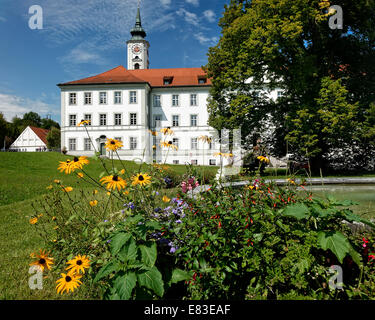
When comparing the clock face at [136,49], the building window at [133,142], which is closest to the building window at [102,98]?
the building window at [133,142]

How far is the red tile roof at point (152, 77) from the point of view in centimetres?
2798

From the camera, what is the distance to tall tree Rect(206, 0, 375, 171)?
38.3 feet

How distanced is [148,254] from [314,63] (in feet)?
A: 45.0

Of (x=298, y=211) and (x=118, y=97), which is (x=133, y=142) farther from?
(x=298, y=211)

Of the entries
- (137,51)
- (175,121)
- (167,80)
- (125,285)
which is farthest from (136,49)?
(125,285)

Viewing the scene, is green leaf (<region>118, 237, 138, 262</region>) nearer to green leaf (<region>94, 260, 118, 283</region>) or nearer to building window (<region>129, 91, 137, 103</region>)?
green leaf (<region>94, 260, 118, 283</region>)

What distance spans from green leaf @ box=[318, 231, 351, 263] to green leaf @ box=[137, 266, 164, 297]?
Result: 1031 millimetres

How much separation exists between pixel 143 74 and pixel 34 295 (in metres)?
32.3

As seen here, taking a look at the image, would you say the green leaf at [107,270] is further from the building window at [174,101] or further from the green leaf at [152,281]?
the building window at [174,101]

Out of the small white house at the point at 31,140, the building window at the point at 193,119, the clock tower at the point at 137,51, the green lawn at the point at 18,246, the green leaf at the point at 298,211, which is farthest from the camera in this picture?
the small white house at the point at 31,140

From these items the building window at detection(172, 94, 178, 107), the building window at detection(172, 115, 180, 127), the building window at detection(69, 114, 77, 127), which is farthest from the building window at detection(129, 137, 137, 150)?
the building window at detection(69, 114, 77, 127)

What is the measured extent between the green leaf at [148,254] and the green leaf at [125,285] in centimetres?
10
